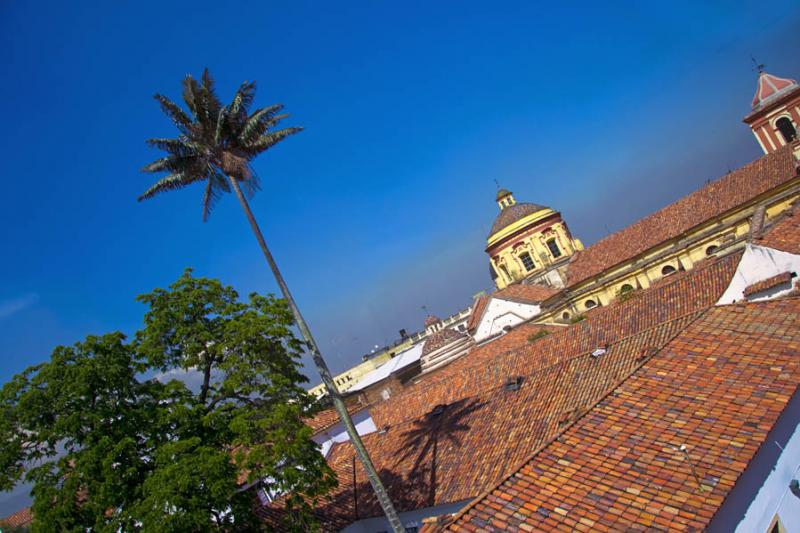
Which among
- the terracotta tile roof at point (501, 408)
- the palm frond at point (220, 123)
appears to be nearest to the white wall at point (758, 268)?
the terracotta tile roof at point (501, 408)

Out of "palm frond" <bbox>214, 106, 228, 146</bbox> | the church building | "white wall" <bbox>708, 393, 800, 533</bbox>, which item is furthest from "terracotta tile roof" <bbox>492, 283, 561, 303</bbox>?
"palm frond" <bbox>214, 106, 228, 146</bbox>

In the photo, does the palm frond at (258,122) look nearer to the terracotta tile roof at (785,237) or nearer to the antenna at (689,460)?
the antenna at (689,460)

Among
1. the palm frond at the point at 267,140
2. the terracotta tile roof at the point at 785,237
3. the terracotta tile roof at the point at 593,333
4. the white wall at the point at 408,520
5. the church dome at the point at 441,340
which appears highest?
the palm frond at the point at 267,140

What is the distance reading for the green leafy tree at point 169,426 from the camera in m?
11.5

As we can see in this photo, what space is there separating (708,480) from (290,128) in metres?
12.6

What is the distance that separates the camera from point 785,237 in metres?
19.8

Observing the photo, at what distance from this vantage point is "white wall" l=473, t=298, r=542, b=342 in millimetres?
41250

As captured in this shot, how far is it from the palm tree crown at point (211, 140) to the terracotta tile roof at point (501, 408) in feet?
33.3

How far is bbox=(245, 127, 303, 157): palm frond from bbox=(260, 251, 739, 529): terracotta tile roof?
1049 cm

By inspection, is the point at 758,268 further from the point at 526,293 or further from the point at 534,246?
the point at 534,246

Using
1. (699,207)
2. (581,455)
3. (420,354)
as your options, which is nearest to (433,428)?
(581,455)

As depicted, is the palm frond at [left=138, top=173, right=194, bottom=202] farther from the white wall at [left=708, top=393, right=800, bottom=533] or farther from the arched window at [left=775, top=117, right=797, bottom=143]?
the arched window at [left=775, top=117, right=797, bottom=143]

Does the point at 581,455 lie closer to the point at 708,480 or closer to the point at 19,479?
the point at 708,480

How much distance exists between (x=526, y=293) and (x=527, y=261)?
11483mm
